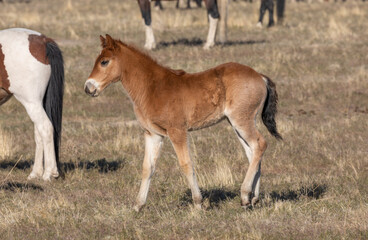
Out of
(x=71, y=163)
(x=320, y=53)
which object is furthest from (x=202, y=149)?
(x=320, y=53)

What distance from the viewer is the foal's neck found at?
23.5 feet

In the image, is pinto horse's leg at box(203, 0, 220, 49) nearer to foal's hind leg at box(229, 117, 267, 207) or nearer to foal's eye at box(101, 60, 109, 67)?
foal's hind leg at box(229, 117, 267, 207)

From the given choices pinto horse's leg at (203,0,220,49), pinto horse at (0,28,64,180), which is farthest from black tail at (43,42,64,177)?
pinto horse's leg at (203,0,220,49)

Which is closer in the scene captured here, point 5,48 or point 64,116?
point 5,48

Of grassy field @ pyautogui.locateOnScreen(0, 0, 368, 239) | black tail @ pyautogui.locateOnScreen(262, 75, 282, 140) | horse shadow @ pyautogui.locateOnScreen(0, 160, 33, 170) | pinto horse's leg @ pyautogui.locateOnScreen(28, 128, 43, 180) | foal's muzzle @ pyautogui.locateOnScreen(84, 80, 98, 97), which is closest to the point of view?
grassy field @ pyautogui.locateOnScreen(0, 0, 368, 239)

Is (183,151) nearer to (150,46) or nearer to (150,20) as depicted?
(150,46)

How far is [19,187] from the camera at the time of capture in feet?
28.7

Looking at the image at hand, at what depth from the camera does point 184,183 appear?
346 inches

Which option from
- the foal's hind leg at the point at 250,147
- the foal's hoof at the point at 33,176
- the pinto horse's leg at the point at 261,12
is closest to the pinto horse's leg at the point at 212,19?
the pinto horse's leg at the point at 261,12

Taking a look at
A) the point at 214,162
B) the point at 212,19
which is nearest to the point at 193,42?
the point at 212,19

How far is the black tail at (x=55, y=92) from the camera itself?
9.27 meters

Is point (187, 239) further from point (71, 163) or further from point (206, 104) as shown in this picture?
point (71, 163)

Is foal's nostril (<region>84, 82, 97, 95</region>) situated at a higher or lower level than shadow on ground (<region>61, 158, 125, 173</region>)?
higher

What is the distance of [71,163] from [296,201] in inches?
152
